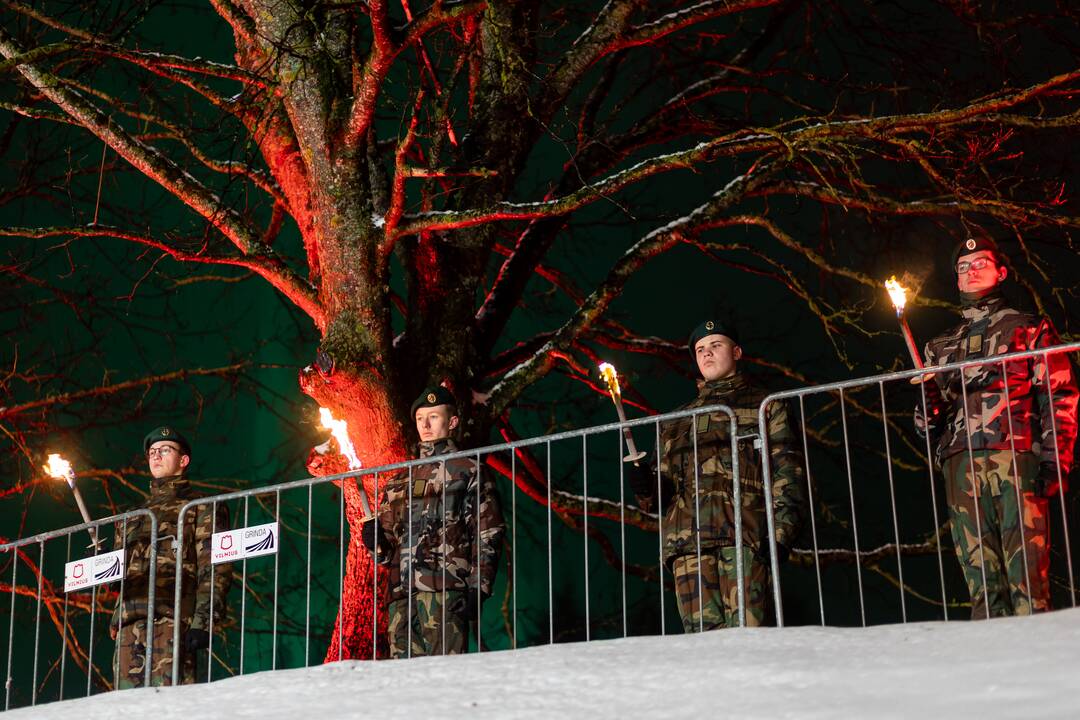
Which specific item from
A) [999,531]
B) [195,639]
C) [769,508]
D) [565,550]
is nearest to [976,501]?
[999,531]

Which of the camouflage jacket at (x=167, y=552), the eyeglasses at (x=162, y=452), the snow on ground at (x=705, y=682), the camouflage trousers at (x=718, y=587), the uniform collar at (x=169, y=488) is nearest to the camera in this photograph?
the snow on ground at (x=705, y=682)

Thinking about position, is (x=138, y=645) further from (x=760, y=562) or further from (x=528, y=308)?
(x=528, y=308)

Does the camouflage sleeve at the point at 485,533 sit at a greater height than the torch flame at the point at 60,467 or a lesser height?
lesser

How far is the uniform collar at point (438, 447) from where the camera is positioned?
7848 mm

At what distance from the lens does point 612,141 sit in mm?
12820

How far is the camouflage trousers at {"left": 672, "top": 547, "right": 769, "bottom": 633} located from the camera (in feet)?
22.9

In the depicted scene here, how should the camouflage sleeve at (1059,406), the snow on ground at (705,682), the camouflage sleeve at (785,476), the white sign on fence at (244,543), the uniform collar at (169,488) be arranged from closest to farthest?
1. the snow on ground at (705,682)
2. the camouflage sleeve at (1059,406)
3. the camouflage sleeve at (785,476)
4. the white sign on fence at (244,543)
5. the uniform collar at (169,488)

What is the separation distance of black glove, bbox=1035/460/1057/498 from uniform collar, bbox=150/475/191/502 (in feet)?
17.5

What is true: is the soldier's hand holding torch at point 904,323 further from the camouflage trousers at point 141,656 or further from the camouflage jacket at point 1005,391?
the camouflage trousers at point 141,656

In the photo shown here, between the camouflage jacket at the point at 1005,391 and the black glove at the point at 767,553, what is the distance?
96cm

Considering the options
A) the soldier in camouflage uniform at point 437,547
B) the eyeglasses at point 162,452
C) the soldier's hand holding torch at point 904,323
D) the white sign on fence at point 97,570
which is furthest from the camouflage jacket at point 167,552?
the soldier's hand holding torch at point 904,323

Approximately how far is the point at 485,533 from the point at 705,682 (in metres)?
2.49

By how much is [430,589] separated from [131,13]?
4.81 metres

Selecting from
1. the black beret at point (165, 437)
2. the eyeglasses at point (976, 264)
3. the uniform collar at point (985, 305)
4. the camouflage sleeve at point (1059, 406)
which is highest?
the eyeglasses at point (976, 264)
